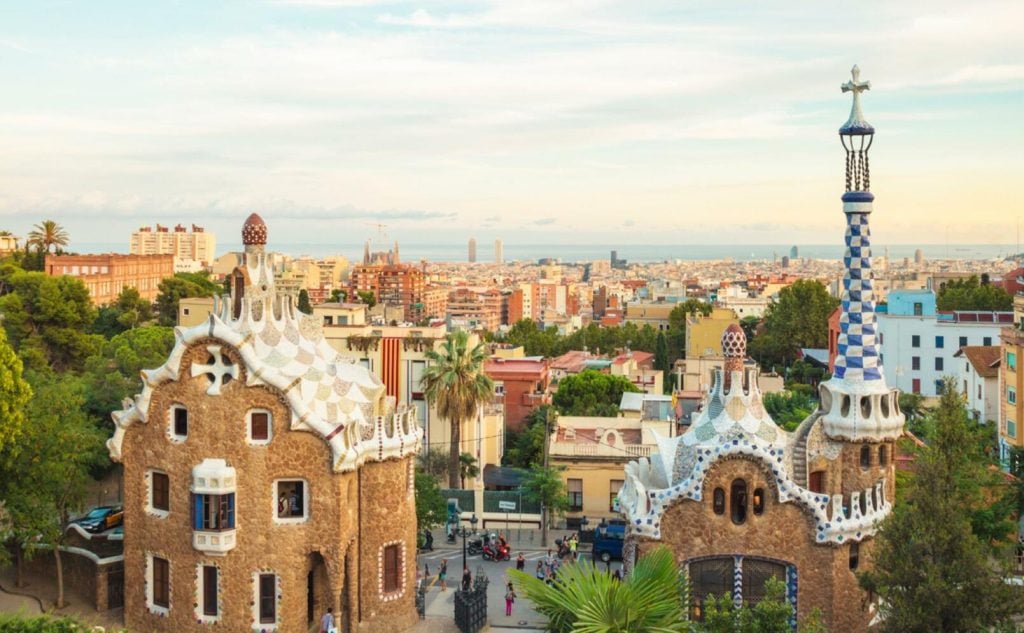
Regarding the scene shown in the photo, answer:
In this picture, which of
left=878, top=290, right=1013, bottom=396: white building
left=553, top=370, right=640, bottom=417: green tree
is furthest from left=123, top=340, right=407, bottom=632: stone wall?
left=878, top=290, right=1013, bottom=396: white building

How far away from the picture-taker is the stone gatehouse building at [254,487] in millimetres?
28156

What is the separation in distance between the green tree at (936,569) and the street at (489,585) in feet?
33.6

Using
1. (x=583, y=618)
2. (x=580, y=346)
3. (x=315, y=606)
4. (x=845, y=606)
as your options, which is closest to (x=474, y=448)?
(x=315, y=606)

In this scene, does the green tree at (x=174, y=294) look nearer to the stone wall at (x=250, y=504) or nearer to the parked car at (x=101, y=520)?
the parked car at (x=101, y=520)

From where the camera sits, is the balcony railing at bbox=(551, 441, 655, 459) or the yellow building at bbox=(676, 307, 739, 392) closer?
the balcony railing at bbox=(551, 441, 655, 459)

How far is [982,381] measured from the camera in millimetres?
64188

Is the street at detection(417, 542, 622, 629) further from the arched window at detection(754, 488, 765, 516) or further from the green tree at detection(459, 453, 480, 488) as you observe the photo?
the green tree at detection(459, 453, 480, 488)

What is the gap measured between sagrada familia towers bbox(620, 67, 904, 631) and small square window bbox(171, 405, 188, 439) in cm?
1152

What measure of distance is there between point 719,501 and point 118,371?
1227 inches

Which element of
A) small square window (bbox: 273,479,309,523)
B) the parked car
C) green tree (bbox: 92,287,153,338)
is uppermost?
green tree (bbox: 92,287,153,338)

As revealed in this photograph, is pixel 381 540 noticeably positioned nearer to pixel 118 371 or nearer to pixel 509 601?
pixel 509 601

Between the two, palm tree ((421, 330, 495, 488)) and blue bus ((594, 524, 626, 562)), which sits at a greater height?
palm tree ((421, 330, 495, 488))

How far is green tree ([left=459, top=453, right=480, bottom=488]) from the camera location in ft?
160

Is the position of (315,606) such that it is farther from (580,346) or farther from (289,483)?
(580,346)
